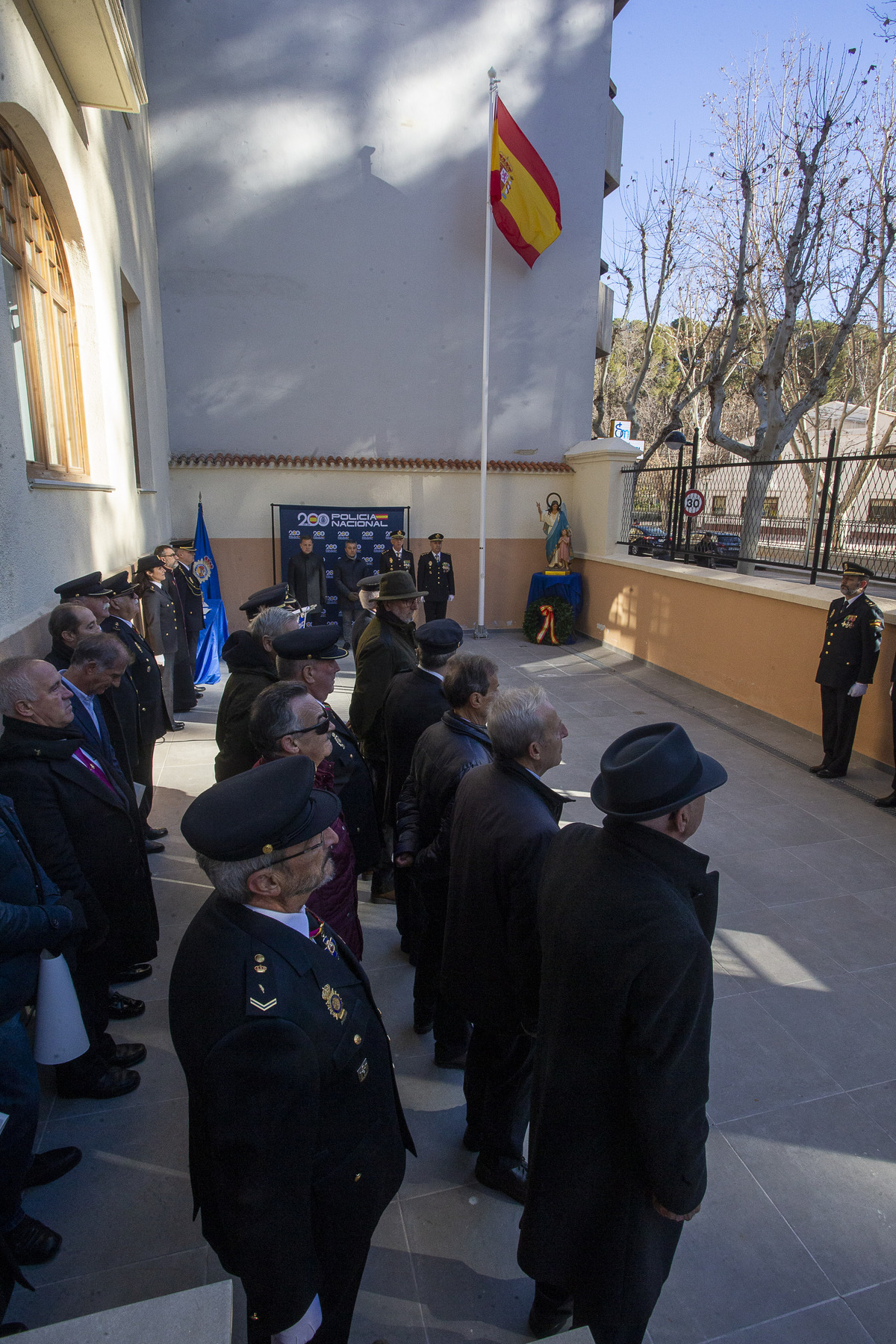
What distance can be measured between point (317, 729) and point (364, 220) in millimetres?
12562

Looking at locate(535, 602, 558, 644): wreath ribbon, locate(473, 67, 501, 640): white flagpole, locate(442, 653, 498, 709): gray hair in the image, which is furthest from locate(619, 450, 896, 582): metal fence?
locate(442, 653, 498, 709): gray hair

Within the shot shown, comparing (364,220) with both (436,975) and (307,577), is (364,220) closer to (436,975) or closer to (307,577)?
(307,577)

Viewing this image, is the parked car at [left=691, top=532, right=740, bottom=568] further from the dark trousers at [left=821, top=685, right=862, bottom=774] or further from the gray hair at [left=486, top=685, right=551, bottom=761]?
the gray hair at [left=486, top=685, right=551, bottom=761]

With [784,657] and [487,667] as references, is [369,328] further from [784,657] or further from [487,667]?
[487,667]

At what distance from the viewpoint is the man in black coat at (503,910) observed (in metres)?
2.23

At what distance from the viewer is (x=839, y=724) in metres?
6.35

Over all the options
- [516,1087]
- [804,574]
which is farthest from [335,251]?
[516,1087]

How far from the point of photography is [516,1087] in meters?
2.48

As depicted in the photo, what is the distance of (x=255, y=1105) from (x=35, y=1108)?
4.04ft

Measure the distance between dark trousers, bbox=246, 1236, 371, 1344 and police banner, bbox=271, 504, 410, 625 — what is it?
10.5 meters

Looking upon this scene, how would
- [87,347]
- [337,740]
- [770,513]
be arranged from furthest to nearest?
1. [770,513]
2. [87,347]
3. [337,740]

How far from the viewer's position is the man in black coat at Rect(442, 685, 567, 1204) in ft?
7.32

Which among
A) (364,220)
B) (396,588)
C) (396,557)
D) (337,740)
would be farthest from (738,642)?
(364,220)

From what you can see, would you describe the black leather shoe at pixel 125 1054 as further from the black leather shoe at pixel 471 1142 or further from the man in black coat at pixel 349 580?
the man in black coat at pixel 349 580
